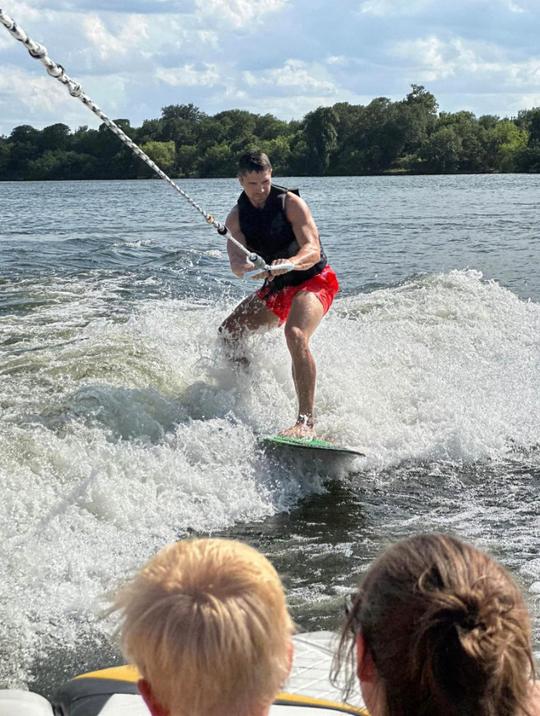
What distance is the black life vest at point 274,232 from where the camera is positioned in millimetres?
6828

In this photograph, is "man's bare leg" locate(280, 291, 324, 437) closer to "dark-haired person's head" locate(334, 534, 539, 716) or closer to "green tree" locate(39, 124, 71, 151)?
"dark-haired person's head" locate(334, 534, 539, 716)

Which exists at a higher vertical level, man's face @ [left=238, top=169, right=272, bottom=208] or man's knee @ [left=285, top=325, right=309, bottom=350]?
man's face @ [left=238, top=169, right=272, bottom=208]

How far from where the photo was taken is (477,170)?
220 feet

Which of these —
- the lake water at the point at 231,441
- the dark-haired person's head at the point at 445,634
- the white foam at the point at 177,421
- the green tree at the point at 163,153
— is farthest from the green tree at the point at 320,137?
the dark-haired person's head at the point at 445,634

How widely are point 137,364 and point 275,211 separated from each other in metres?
1.77

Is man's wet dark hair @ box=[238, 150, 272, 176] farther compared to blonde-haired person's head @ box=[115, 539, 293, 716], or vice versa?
man's wet dark hair @ box=[238, 150, 272, 176]

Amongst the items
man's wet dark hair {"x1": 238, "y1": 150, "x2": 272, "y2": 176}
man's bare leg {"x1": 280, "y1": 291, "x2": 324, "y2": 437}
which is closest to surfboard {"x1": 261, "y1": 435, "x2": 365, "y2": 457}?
man's bare leg {"x1": 280, "y1": 291, "x2": 324, "y2": 437}

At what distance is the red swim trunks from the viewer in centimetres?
685

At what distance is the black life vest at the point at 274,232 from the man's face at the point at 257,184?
106mm

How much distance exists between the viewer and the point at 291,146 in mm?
68438

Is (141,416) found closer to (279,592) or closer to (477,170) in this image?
(279,592)

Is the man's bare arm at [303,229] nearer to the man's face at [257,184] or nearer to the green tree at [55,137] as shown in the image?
the man's face at [257,184]

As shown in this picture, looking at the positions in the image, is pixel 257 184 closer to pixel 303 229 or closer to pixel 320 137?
pixel 303 229

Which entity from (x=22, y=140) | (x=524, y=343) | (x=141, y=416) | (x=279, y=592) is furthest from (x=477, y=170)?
(x=279, y=592)
